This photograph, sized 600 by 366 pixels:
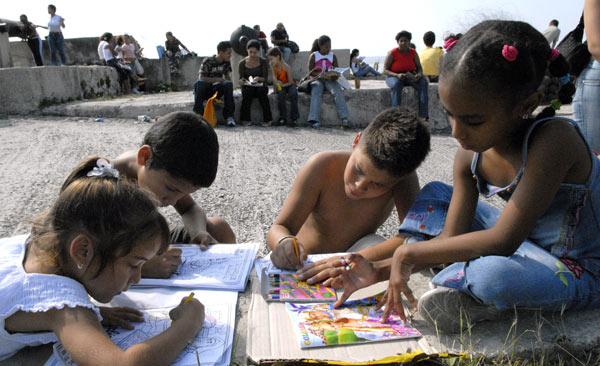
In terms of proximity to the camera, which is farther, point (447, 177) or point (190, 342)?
point (447, 177)

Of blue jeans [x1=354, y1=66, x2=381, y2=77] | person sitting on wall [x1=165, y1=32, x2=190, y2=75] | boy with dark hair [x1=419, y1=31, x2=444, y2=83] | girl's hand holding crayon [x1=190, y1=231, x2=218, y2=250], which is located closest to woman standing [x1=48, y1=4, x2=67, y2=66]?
person sitting on wall [x1=165, y1=32, x2=190, y2=75]

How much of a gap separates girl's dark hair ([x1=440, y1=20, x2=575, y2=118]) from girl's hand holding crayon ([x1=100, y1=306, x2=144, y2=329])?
1.31 meters

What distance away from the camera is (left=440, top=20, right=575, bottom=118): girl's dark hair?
1408mm

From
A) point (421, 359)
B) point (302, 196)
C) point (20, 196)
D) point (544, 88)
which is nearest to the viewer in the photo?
point (421, 359)

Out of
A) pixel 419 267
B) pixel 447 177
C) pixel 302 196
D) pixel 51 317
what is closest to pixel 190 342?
pixel 51 317

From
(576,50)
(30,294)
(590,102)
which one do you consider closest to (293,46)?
(576,50)

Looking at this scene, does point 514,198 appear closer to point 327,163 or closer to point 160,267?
point 327,163

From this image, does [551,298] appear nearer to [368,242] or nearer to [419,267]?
[419,267]

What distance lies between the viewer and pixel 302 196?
7.20ft

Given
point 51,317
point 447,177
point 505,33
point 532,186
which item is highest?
point 505,33

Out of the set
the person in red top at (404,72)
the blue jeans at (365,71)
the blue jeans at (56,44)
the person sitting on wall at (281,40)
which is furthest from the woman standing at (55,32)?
the blue jeans at (365,71)

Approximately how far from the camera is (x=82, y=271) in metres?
1.32

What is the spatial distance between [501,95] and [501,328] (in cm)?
80

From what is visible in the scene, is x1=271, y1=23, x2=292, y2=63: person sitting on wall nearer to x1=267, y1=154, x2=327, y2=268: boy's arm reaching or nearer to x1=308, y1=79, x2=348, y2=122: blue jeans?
x1=308, y1=79, x2=348, y2=122: blue jeans
